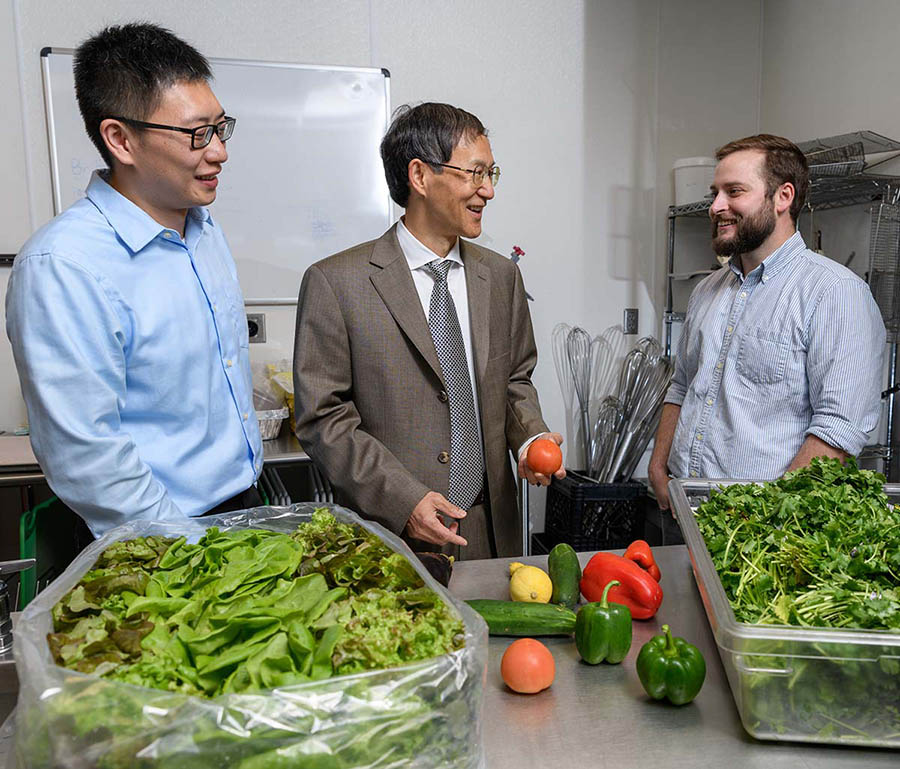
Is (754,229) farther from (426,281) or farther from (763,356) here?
(426,281)

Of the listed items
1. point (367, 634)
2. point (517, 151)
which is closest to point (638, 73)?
point (517, 151)

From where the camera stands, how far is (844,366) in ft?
5.94

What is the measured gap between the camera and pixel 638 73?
345cm

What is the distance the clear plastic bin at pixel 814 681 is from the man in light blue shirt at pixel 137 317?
0.88 metres

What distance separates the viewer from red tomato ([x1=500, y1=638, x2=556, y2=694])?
1.00 meters

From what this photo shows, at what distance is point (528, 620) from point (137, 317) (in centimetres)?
86

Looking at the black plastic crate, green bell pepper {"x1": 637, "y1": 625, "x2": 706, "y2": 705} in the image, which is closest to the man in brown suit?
green bell pepper {"x1": 637, "y1": 625, "x2": 706, "y2": 705}

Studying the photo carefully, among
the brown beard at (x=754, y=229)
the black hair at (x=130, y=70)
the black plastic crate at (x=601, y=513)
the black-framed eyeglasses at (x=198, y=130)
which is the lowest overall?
the black plastic crate at (x=601, y=513)

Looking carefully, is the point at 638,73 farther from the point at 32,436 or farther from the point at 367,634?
the point at 367,634

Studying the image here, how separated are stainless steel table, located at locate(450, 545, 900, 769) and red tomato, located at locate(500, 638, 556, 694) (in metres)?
0.02

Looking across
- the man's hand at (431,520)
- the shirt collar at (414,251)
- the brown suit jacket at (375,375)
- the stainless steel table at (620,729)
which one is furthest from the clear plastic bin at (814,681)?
the shirt collar at (414,251)

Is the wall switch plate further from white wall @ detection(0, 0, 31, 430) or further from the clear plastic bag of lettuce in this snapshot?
the clear plastic bag of lettuce

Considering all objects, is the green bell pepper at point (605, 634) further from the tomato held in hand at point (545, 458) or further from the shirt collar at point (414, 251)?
the shirt collar at point (414, 251)

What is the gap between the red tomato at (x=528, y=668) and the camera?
3.27 feet
